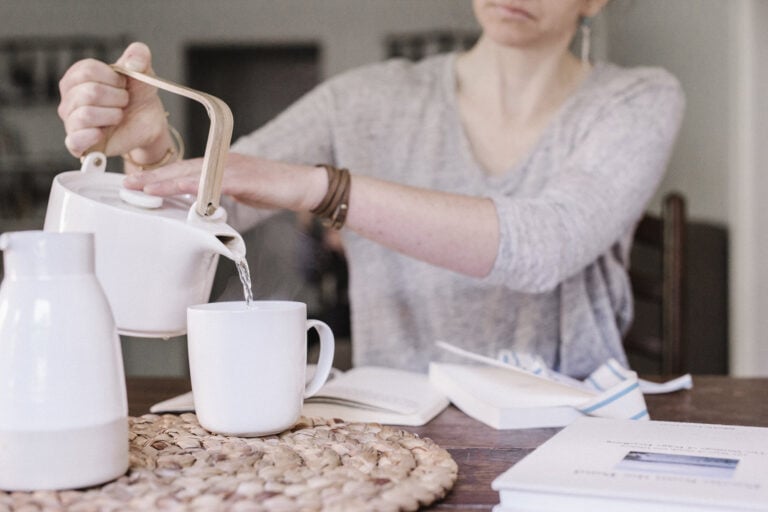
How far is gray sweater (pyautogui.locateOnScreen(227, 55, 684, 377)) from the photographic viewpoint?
1326 mm

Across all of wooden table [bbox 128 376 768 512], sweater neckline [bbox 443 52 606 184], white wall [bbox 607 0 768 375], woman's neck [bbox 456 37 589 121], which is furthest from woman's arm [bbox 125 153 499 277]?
white wall [bbox 607 0 768 375]

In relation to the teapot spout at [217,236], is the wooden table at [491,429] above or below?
below

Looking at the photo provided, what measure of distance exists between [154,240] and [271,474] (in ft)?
0.77

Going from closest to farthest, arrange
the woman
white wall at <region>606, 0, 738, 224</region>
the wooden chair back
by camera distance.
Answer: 1. the woman
2. the wooden chair back
3. white wall at <region>606, 0, 738, 224</region>

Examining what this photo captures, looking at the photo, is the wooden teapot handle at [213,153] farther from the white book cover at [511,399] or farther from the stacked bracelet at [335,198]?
the white book cover at [511,399]

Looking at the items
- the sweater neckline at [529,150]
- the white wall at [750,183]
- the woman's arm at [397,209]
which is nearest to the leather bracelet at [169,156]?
the woman's arm at [397,209]

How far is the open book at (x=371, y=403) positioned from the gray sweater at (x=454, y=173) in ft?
1.32

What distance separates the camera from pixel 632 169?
1225 millimetres

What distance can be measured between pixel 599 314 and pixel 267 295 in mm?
575

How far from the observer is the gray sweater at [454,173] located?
133 cm

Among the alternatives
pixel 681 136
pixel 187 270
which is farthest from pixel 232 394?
pixel 681 136

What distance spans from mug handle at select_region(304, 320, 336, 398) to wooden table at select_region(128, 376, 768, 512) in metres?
0.12

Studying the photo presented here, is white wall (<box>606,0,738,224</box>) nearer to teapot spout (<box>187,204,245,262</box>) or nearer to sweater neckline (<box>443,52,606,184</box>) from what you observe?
sweater neckline (<box>443,52,606,184</box>)

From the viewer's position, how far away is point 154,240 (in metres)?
0.70
